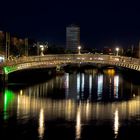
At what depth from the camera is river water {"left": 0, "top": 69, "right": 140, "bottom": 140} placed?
35156mm

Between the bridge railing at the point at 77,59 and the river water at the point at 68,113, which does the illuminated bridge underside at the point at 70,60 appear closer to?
the bridge railing at the point at 77,59

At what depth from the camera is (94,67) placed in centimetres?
12131

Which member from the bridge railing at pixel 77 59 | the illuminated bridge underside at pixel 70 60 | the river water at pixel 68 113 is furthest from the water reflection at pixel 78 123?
the bridge railing at pixel 77 59

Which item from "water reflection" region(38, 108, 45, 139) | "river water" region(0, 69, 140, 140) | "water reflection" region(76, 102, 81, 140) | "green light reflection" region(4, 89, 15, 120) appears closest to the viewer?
"water reflection" region(76, 102, 81, 140)

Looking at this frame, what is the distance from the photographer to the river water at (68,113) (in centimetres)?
3516

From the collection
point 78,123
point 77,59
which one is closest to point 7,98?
point 78,123

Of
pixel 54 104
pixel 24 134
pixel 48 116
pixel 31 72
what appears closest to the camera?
pixel 24 134

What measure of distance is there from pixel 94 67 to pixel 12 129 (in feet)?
281

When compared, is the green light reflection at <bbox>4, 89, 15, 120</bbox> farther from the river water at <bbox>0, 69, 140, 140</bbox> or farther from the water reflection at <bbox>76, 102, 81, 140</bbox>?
the water reflection at <bbox>76, 102, 81, 140</bbox>

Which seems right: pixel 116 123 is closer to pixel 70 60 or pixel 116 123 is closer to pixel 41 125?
pixel 41 125

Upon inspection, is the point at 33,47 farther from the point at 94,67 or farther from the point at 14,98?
the point at 14,98

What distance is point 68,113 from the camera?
42219mm


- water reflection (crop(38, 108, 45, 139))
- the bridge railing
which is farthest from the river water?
the bridge railing

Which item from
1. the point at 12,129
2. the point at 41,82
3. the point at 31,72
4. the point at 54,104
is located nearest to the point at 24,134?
the point at 12,129
